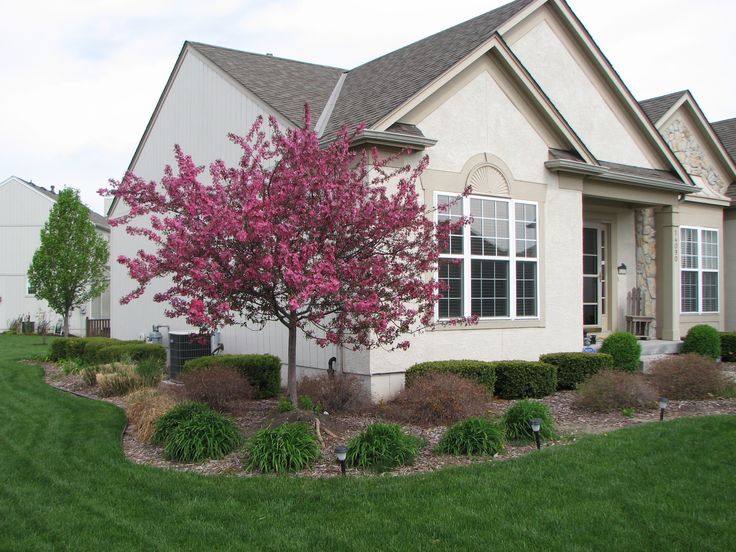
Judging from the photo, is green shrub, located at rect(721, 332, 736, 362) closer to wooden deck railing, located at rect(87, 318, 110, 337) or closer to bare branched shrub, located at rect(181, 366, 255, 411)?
bare branched shrub, located at rect(181, 366, 255, 411)

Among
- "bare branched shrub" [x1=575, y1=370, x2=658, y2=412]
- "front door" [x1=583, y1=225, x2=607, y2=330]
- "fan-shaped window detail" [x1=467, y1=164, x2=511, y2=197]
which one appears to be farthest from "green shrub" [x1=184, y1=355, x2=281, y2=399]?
"front door" [x1=583, y1=225, x2=607, y2=330]

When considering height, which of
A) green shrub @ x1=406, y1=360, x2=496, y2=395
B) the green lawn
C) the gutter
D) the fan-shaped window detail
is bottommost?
the green lawn

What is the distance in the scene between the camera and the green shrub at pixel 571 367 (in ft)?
38.4

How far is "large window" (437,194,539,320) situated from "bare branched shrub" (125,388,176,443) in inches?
175

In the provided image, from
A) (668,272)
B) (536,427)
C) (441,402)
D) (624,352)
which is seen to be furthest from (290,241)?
(668,272)

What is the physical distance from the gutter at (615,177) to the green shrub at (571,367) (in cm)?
344

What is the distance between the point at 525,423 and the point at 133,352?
843 cm

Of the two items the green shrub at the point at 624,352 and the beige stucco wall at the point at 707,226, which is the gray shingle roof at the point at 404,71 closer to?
the green shrub at the point at 624,352

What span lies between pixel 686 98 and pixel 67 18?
14285mm

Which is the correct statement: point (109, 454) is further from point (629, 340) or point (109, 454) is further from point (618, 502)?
point (629, 340)

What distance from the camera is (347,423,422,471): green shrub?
674 cm

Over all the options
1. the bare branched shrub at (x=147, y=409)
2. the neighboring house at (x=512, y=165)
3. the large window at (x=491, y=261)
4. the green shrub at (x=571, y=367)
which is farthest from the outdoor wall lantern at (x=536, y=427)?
the green shrub at (x=571, y=367)

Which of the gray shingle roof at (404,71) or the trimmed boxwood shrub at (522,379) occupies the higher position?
the gray shingle roof at (404,71)

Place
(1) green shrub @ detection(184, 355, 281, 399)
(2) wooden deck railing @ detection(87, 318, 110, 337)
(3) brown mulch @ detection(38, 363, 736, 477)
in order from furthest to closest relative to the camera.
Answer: (2) wooden deck railing @ detection(87, 318, 110, 337), (1) green shrub @ detection(184, 355, 281, 399), (3) brown mulch @ detection(38, 363, 736, 477)
